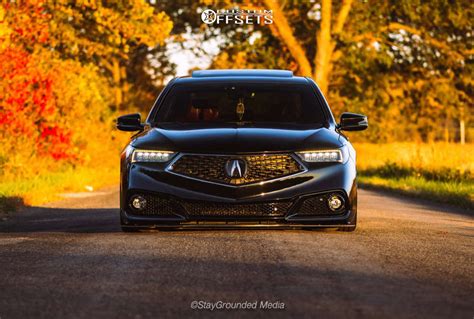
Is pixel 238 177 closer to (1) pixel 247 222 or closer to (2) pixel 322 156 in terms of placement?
(1) pixel 247 222

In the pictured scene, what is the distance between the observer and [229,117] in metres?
10.7

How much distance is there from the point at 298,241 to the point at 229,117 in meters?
1.82

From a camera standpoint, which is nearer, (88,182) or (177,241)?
(177,241)

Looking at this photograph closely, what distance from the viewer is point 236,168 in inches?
376

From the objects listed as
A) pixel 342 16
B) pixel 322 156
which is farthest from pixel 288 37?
pixel 322 156

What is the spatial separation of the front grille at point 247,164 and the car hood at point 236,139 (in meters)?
0.06

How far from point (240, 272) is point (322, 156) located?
2493 millimetres

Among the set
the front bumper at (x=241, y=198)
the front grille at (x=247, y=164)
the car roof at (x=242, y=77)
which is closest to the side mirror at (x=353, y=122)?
the car roof at (x=242, y=77)

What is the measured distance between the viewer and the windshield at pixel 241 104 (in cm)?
1073

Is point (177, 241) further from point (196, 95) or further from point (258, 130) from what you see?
point (196, 95)

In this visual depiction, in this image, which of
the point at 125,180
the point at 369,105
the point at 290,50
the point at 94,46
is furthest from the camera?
the point at 369,105

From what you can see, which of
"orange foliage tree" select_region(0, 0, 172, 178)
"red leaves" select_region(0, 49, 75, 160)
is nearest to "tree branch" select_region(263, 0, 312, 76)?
"orange foliage tree" select_region(0, 0, 172, 178)

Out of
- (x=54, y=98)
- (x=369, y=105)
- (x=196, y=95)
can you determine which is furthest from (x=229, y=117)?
(x=369, y=105)

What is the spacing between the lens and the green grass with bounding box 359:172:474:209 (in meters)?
17.7
